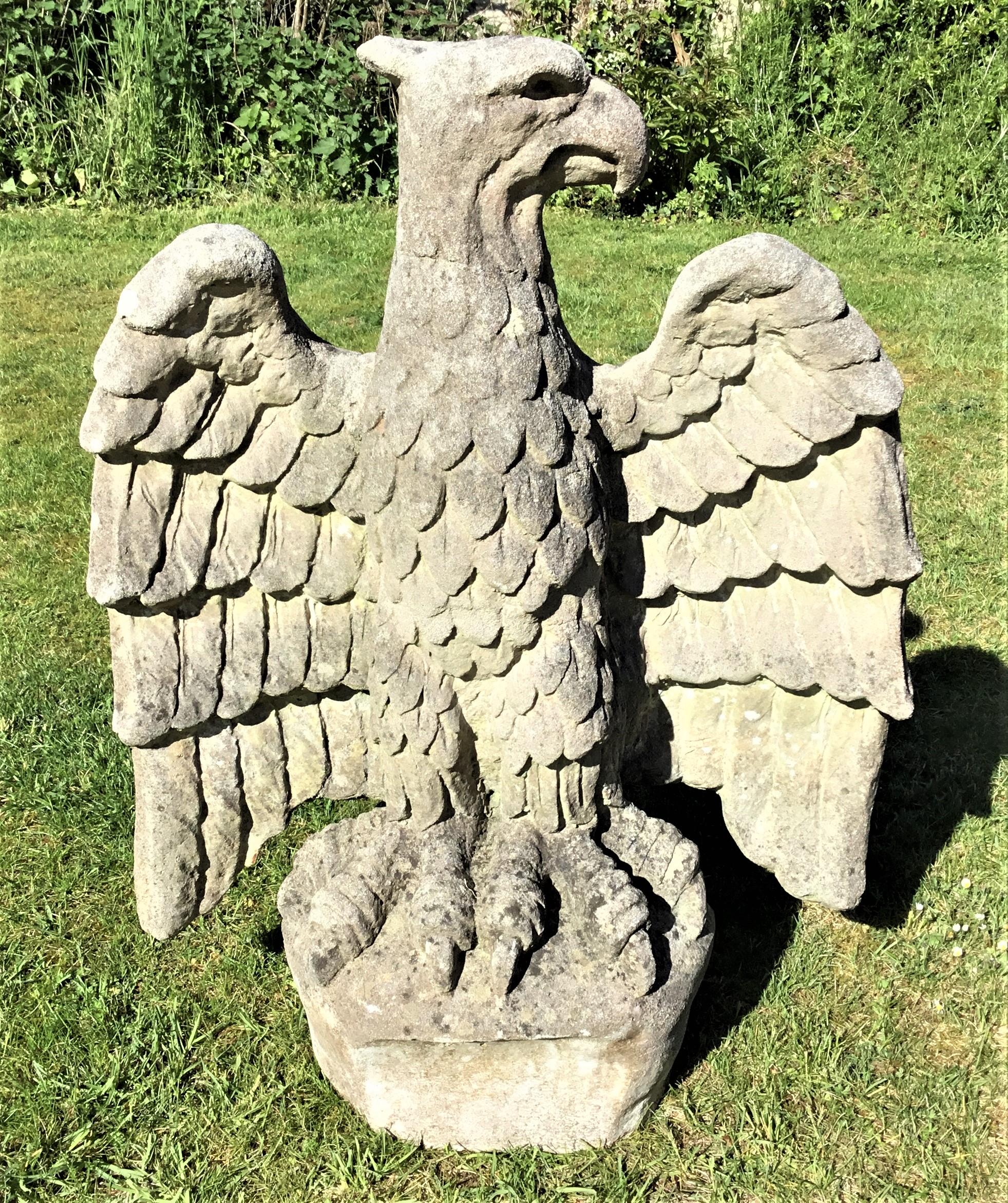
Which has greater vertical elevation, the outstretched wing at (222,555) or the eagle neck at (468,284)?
the eagle neck at (468,284)

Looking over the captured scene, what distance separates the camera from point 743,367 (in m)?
2.04

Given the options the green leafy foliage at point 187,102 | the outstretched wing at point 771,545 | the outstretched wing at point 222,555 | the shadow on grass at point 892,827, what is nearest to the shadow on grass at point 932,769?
the shadow on grass at point 892,827

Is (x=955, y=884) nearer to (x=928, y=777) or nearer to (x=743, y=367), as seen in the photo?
(x=928, y=777)

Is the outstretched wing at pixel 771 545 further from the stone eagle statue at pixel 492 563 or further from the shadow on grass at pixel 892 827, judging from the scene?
the shadow on grass at pixel 892 827

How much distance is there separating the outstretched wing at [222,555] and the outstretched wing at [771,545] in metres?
0.55

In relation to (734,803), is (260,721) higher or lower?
higher

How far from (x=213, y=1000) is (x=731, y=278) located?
2.12 metres

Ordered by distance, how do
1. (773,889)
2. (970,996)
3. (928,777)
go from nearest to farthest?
1. (970,996)
2. (773,889)
3. (928,777)

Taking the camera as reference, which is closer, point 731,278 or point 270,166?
point 731,278

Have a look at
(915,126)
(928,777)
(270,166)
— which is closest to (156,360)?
(928,777)

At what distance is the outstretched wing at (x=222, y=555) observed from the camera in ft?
6.34

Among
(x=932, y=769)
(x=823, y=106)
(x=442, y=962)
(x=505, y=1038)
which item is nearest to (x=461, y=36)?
(x=823, y=106)

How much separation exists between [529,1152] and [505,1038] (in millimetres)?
409

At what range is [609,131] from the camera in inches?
74.2
